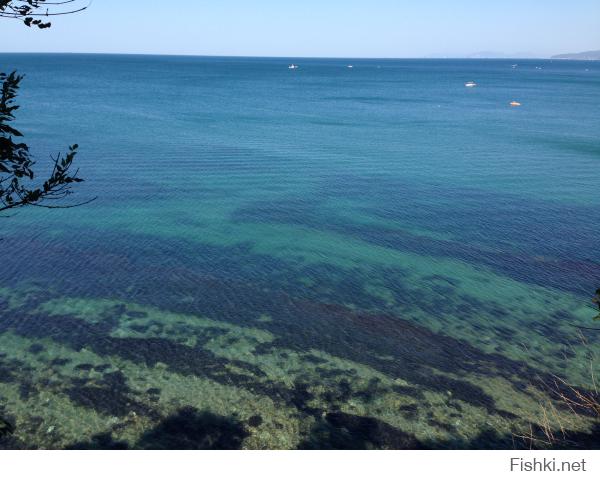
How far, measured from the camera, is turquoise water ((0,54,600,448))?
1387cm

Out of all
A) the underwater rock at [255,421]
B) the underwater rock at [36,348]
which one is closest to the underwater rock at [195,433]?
the underwater rock at [255,421]

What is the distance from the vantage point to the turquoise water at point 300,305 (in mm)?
13867

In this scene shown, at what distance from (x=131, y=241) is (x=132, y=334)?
347 inches

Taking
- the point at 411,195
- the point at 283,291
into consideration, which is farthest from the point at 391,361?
the point at 411,195

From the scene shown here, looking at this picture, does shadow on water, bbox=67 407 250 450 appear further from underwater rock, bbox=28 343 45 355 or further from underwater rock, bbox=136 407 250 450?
underwater rock, bbox=28 343 45 355

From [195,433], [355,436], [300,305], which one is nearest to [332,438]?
[355,436]

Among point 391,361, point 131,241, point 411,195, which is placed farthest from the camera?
point 411,195

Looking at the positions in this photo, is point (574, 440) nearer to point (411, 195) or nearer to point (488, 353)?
point (488, 353)

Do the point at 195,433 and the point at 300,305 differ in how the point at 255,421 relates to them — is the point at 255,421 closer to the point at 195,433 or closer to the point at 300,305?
the point at 195,433

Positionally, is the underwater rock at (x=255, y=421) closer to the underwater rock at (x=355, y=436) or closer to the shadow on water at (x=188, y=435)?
the shadow on water at (x=188, y=435)

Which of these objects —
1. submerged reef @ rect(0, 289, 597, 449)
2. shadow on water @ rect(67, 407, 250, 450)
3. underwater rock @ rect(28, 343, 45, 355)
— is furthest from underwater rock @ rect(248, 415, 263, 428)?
underwater rock @ rect(28, 343, 45, 355)

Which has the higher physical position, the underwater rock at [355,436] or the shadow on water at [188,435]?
the shadow on water at [188,435]

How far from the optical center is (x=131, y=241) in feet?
84.0

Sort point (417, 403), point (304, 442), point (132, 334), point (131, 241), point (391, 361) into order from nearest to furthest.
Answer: point (304, 442), point (417, 403), point (391, 361), point (132, 334), point (131, 241)
